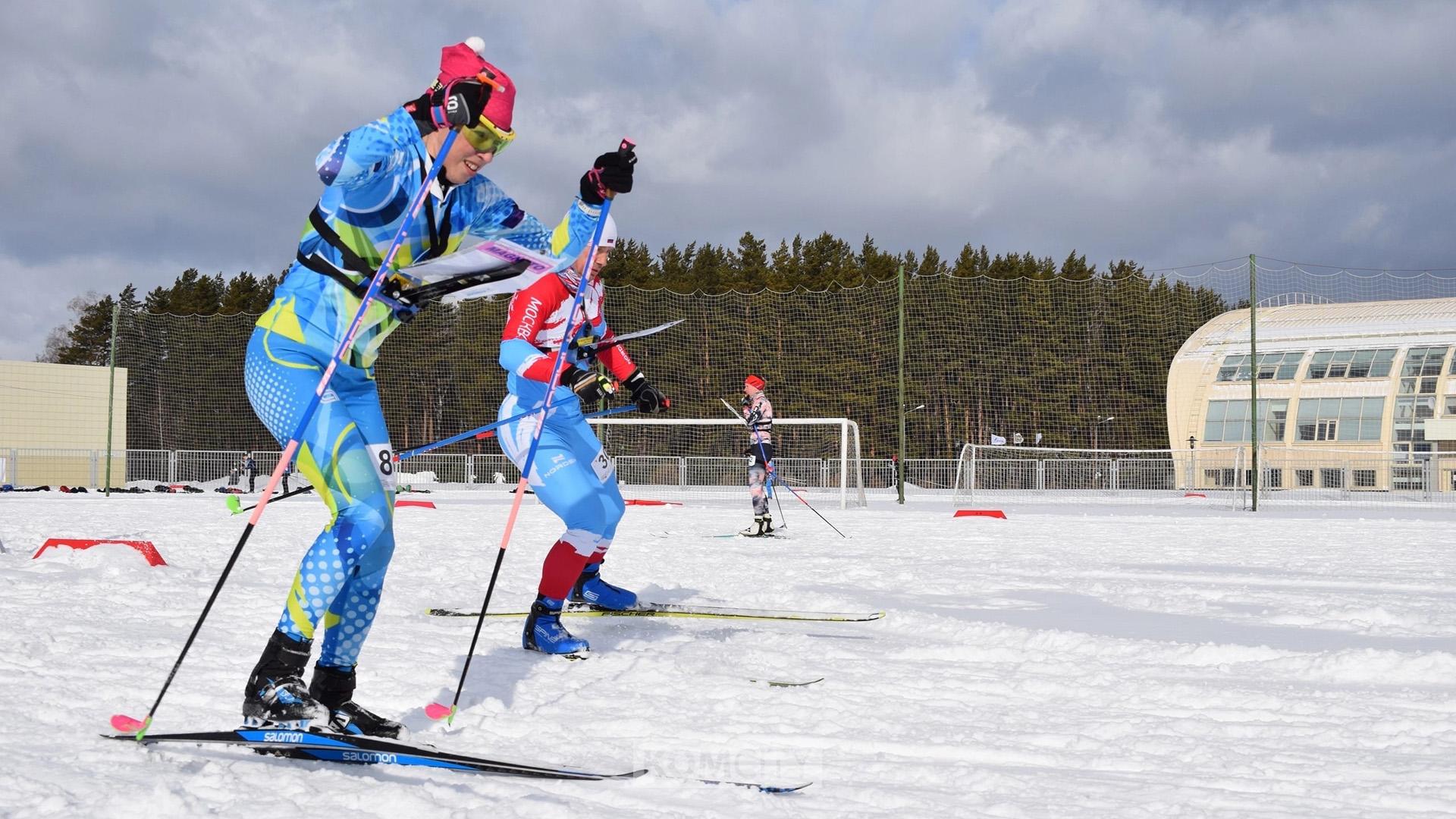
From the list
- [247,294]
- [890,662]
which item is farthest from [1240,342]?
[247,294]

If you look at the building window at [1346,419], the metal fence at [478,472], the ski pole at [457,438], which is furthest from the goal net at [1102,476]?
the ski pole at [457,438]

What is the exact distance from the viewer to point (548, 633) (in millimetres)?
4574

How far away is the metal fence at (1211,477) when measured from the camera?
23656 millimetres

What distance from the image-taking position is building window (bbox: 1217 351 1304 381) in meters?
35.7

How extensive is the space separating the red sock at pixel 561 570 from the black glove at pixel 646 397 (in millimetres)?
699

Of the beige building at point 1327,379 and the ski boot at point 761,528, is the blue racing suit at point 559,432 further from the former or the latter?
the beige building at point 1327,379

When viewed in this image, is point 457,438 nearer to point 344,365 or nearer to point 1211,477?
point 344,365

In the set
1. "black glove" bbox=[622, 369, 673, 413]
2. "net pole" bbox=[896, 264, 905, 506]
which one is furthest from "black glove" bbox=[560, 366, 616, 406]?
"net pole" bbox=[896, 264, 905, 506]

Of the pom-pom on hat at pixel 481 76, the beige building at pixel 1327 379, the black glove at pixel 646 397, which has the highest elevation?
the beige building at pixel 1327 379

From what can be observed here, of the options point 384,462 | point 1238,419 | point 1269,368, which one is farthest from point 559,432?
point 1269,368

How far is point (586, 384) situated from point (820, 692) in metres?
1.89

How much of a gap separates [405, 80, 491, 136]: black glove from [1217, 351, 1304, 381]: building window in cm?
3657

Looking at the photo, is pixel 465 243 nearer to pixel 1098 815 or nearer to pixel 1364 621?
pixel 1098 815

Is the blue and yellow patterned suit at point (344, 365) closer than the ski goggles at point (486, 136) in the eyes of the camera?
Yes
